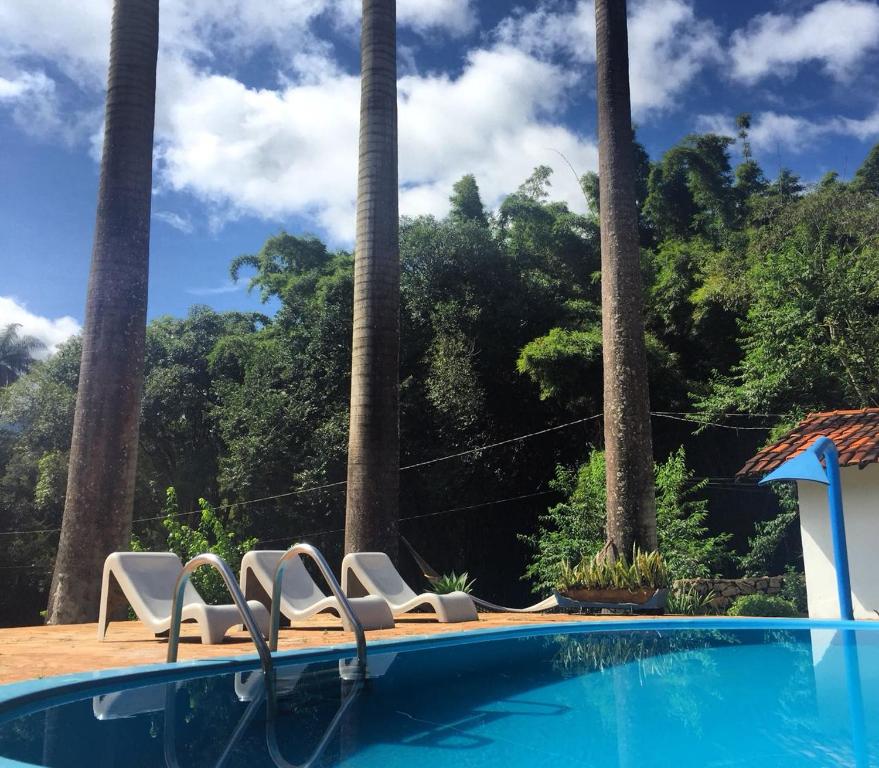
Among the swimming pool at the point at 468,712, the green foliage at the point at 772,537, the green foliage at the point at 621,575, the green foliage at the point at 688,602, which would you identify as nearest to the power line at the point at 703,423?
the green foliage at the point at 772,537

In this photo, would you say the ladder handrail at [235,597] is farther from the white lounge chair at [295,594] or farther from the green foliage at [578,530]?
the green foliage at [578,530]

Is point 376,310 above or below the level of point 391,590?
above

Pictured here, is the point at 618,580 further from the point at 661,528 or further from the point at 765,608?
the point at 661,528

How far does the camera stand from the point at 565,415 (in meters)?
20.0

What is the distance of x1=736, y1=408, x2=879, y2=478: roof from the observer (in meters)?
9.60

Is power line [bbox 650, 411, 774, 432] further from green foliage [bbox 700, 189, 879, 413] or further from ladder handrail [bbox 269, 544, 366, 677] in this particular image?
ladder handrail [bbox 269, 544, 366, 677]

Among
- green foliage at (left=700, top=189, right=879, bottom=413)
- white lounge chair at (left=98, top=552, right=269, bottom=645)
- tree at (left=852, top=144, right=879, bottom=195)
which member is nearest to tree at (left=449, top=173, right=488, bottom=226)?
green foliage at (left=700, top=189, right=879, bottom=413)

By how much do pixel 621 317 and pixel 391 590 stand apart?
16.3 ft

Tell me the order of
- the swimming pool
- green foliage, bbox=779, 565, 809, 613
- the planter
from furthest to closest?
green foliage, bbox=779, 565, 809, 613
the planter
the swimming pool

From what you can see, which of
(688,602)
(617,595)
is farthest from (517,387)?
(617,595)

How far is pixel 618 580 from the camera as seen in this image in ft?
32.2

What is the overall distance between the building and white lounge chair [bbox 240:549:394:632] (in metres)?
5.71

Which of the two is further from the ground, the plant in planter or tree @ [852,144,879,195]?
tree @ [852,144,879,195]

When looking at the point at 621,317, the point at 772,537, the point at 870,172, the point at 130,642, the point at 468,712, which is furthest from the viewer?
the point at 870,172
